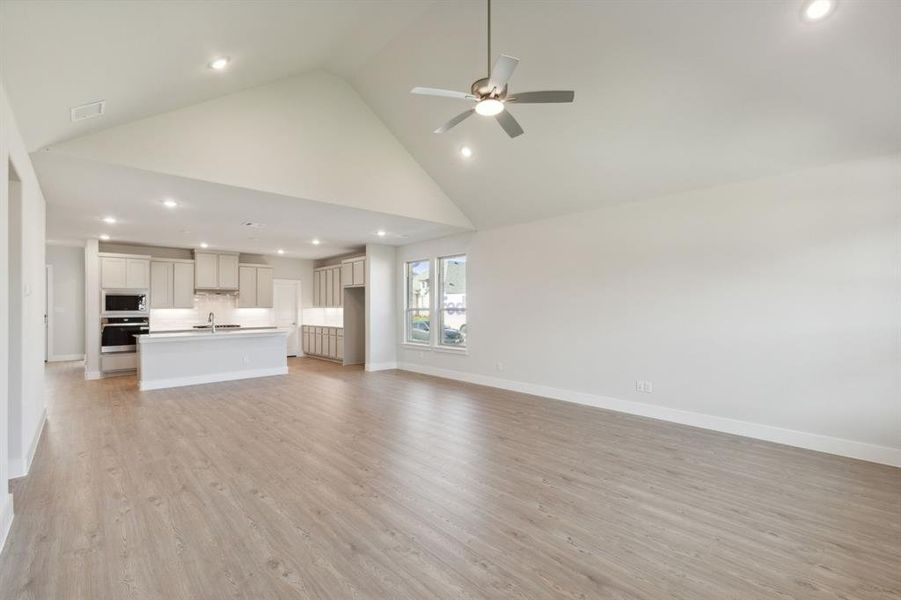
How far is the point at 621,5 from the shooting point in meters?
3.26

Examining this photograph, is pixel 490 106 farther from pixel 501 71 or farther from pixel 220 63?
pixel 220 63

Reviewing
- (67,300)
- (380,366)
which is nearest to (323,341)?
(380,366)

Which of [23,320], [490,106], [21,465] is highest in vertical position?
[490,106]

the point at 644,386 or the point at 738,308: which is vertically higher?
the point at 738,308

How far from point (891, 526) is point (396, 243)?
25.2ft

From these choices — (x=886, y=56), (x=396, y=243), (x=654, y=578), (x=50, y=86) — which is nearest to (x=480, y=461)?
(x=654, y=578)

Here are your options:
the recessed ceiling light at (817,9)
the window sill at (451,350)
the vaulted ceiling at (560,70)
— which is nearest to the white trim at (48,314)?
the vaulted ceiling at (560,70)

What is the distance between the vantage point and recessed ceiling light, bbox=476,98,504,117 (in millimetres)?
2961

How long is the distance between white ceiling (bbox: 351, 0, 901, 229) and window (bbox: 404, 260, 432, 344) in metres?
3.43

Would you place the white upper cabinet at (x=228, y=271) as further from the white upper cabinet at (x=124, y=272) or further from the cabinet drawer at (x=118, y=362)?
the cabinet drawer at (x=118, y=362)

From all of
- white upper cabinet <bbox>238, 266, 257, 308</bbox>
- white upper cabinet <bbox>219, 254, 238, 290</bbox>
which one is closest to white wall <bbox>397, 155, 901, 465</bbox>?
white upper cabinet <bbox>238, 266, 257, 308</bbox>

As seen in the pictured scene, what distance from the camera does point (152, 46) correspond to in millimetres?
2646

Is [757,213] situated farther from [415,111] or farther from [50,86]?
[50,86]

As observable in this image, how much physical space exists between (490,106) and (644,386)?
3874mm
